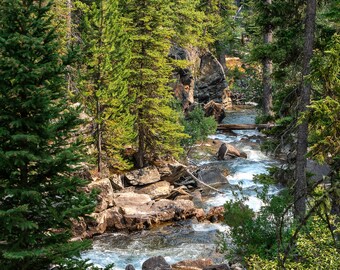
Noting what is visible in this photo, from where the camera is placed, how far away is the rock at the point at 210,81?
46344 mm

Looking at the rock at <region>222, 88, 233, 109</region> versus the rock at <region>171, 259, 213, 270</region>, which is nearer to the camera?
the rock at <region>171, 259, 213, 270</region>

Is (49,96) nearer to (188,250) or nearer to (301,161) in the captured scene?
(301,161)

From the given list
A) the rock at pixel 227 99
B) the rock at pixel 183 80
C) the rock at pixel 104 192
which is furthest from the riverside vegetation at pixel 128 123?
the rock at pixel 227 99

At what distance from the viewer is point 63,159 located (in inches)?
359

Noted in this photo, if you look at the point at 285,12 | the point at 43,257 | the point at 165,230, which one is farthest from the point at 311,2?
the point at 165,230

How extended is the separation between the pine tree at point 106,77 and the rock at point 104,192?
1.47 metres

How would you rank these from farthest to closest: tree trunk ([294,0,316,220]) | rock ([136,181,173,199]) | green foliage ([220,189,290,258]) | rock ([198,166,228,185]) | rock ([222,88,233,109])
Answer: rock ([222,88,233,109]) → rock ([198,166,228,185]) → rock ([136,181,173,199]) → green foliage ([220,189,290,258]) → tree trunk ([294,0,316,220])

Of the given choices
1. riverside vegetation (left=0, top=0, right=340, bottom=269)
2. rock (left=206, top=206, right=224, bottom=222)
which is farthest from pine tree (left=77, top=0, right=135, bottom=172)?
rock (left=206, top=206, right=224, bottom=222)

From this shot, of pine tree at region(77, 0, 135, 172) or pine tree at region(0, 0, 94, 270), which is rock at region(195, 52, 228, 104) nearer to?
pine tree at region(77, 0, 135, 172)

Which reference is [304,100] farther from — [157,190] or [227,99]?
[227,99]

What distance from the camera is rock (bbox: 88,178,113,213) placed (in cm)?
2118

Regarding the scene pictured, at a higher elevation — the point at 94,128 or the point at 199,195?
the point at 94,128

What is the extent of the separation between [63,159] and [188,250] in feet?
36.7

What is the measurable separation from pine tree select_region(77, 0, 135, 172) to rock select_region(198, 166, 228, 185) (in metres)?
6.00
